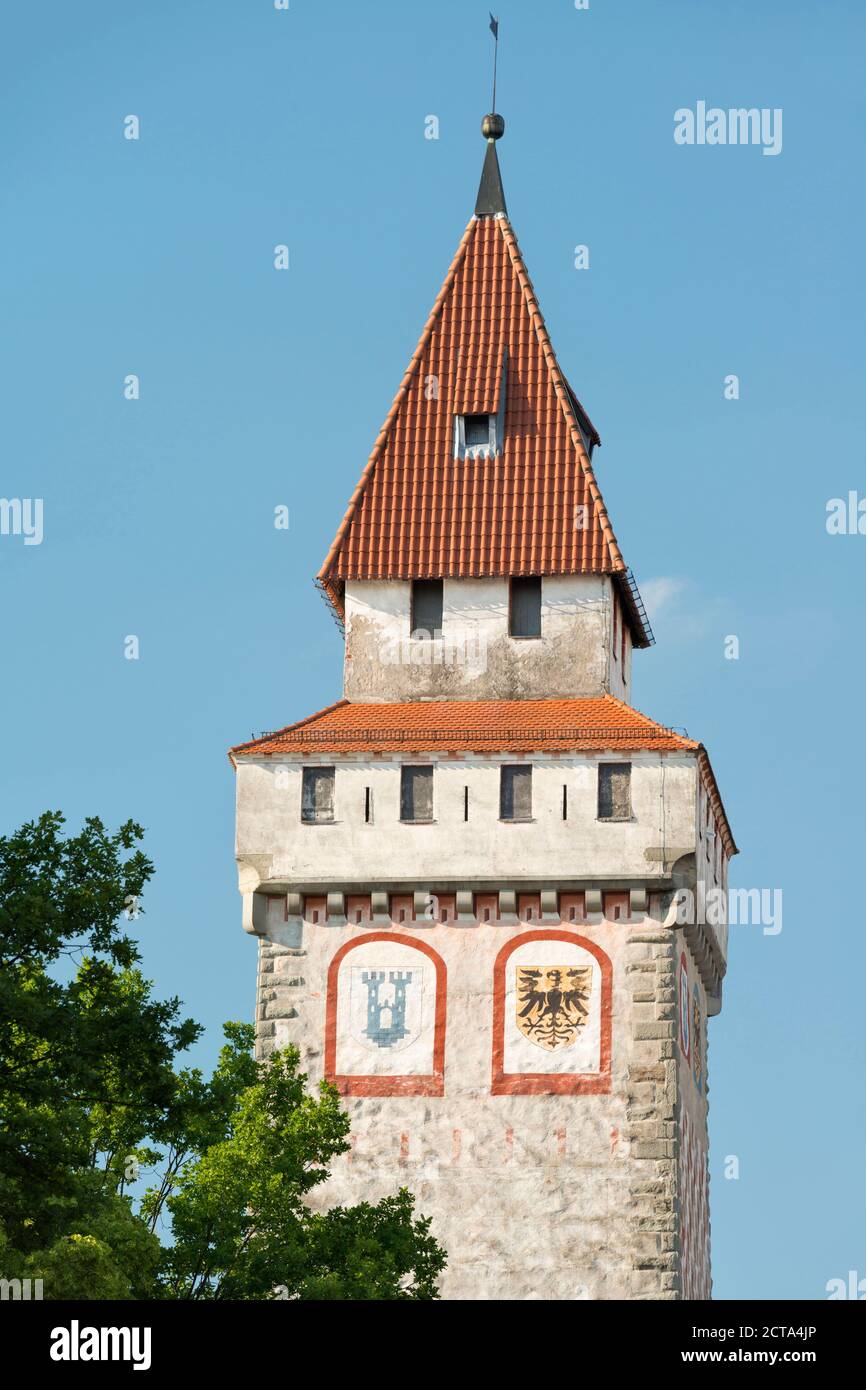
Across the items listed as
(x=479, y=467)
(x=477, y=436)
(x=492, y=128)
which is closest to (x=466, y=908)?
(x=479, y=467)

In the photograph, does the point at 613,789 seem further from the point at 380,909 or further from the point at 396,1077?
the point at 396,1077

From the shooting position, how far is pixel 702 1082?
5009cm

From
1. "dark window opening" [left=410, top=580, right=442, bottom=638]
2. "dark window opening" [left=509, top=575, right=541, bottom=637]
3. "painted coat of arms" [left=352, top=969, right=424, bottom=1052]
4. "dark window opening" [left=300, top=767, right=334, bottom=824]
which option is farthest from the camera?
"dark window opening" [left=410, top=580, right=442, bottom=638]

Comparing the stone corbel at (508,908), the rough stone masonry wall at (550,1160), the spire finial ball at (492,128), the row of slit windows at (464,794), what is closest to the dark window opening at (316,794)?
the row of slit windows at (464,794)

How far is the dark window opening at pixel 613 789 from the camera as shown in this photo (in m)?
46.0

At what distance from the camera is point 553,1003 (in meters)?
45.4

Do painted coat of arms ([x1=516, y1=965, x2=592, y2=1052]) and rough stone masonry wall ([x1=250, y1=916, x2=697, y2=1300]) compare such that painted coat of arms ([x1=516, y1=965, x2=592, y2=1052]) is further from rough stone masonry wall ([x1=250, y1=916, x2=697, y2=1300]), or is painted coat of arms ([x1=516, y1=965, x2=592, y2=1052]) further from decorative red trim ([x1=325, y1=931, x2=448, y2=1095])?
decorative red trim ([x1=325, y1=931, x2=448, y2=1095])

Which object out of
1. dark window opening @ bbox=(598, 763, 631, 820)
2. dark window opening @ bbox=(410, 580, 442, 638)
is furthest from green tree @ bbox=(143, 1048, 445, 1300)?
dark window opening @ bbox=(410, 580, 442, 638)

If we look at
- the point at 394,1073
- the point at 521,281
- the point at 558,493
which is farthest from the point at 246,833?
the point at 521,281

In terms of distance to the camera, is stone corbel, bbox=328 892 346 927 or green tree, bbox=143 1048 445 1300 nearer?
green tree, bbox=143 1048 445 1300

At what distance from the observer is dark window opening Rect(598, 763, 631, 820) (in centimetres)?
4600

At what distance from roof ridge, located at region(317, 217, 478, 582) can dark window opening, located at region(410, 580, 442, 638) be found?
1.46m

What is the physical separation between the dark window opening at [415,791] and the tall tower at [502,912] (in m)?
0.04
